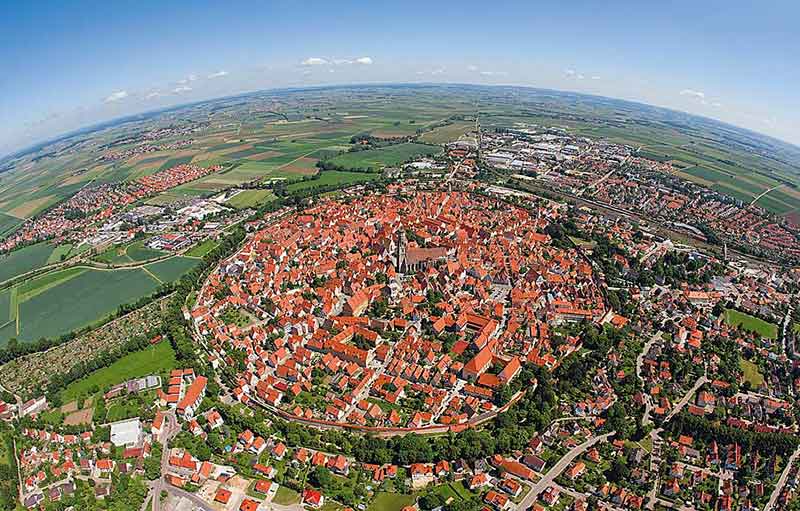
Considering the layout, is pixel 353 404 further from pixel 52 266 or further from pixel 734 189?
pixel 734 189

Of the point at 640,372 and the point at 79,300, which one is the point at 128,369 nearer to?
the point at 79,300

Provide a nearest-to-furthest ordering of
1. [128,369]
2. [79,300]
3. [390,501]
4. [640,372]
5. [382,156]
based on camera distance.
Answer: [390,501]
[640,372]
[128,369]
[79,300]
[382,156]

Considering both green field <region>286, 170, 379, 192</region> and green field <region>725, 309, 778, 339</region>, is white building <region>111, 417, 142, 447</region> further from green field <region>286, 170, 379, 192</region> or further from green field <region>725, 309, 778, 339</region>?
green field <region>286, 170, 379, 192</region>

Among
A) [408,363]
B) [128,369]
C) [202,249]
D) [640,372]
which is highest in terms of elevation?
[640,372]

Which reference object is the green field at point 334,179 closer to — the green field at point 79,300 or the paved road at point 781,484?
the green field at point 79,300

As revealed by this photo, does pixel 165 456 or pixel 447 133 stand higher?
pixel 447 133

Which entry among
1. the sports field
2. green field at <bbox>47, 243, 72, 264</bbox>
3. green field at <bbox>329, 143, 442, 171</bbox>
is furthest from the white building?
green field at <bbox>329, 143, 442, 171</bbox>

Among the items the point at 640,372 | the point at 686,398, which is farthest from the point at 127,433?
the point at 686,398
